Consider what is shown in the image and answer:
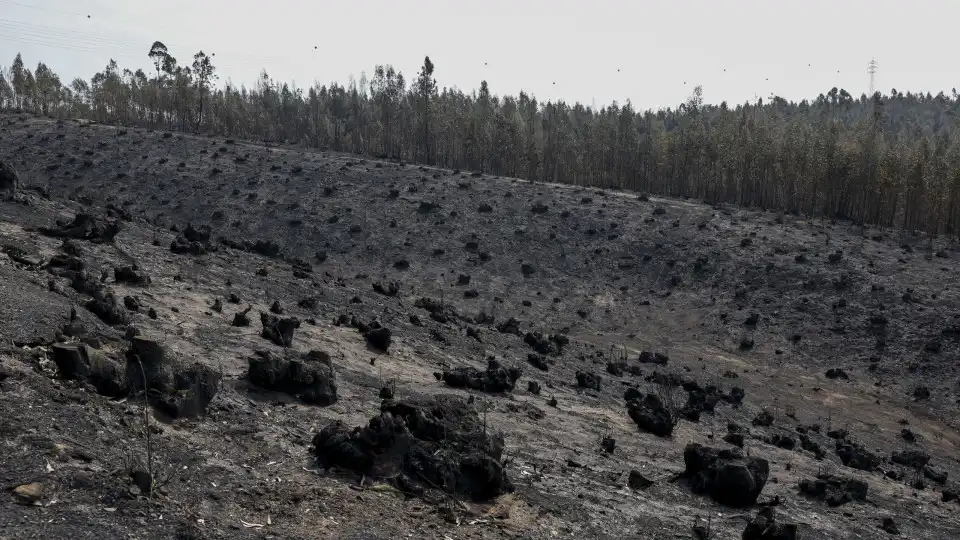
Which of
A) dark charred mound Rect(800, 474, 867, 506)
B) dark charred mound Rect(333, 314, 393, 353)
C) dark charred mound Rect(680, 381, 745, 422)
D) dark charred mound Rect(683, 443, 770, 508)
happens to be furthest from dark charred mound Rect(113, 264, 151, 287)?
dark charred mound Rect(800, 474, 867, 506)

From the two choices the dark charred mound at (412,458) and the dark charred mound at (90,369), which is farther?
the dark charred mound at (412,458)

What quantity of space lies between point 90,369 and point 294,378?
18.1 feet

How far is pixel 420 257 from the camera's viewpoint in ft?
215

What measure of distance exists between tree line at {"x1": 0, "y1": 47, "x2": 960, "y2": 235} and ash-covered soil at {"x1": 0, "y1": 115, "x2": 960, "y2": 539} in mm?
7933

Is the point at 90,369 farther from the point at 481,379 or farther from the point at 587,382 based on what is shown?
the point at 587,382

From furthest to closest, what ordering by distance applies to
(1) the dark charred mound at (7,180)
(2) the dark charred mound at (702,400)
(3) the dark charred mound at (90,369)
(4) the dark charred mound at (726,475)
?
(1) the dark charred mound at (7,180) < (2) the dark charred mound at (702,400) < (4) the dark charred mound at (726,475) < (3) the dark charred mound at (90,369)

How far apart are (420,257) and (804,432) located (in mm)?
38640

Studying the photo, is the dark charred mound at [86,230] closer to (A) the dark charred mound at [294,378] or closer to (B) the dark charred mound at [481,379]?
(A) the dark charred mound at [294,378]

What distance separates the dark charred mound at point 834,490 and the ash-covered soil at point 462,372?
0.09 metres

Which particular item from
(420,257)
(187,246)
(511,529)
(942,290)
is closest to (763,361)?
(942,290)

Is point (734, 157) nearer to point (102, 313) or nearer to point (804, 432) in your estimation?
point (804, 432)

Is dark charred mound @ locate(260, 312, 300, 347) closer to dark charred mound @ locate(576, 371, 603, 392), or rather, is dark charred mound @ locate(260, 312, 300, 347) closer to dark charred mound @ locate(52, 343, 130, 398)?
dark charred mound @ locate(52, 343, 130, 398)

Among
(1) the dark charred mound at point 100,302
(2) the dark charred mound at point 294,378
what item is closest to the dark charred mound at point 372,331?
(2) the dark charred mound at point 294,378

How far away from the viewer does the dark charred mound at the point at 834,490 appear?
21.6 m
